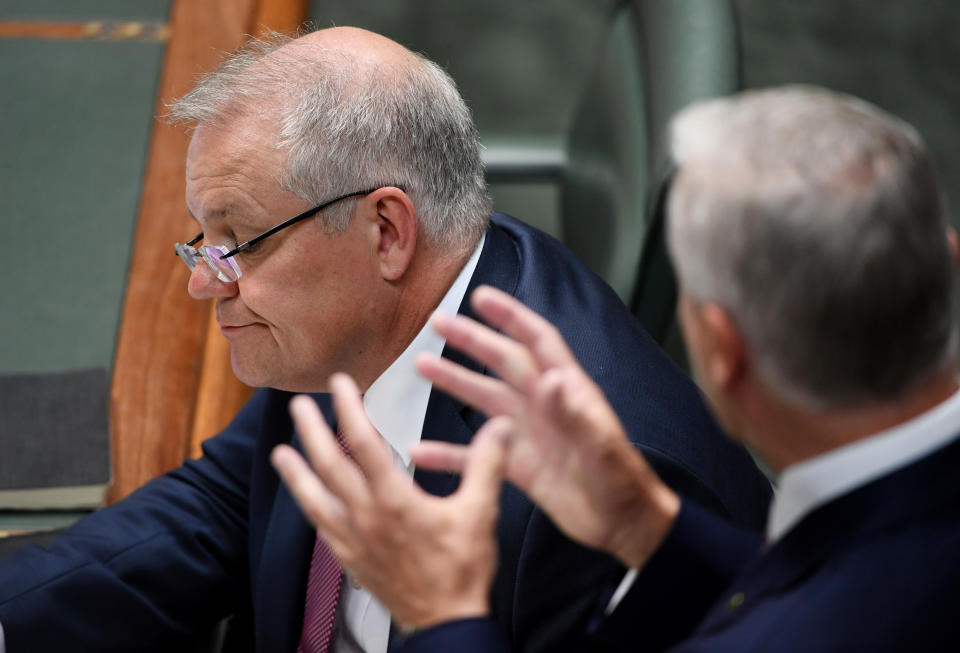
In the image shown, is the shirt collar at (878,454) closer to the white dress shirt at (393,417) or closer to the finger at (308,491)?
the finger at (308,491)

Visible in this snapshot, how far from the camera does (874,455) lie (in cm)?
82

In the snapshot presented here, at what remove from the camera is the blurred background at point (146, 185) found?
66.8 inches

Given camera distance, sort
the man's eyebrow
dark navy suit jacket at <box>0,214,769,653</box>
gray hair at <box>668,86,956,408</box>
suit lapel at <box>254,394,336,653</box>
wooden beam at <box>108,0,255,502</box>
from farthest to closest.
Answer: wooden beam at <box>108,0,255,502</box> < suit lapel at <box>254,394,336,653</box> < the man's eyebrow < dark navy suit jacket at <box>0,214,769,653</box> < gray hair at <box>668,86,956,408</box>

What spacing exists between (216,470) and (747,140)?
101cm

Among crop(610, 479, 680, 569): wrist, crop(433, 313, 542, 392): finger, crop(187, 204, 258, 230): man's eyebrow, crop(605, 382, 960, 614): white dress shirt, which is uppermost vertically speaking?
crop(605, 382, 960, 614): white dress shirt

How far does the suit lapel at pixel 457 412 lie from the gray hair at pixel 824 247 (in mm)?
553

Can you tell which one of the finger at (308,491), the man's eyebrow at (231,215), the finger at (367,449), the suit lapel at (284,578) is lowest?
the suit lapel at (284,578)

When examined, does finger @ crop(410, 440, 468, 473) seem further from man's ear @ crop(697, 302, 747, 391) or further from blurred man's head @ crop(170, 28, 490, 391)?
blurred man's head @ crop(170, 28, 490, 391)

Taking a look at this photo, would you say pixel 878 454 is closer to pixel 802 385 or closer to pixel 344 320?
pixel 802 385

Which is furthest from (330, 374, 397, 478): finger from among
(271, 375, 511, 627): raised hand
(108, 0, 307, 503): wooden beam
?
(108, 0, 307, 503): wooden beam

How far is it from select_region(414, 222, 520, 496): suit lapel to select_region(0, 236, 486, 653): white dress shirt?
0.05 feet

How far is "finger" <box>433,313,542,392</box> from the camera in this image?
0.89 meters

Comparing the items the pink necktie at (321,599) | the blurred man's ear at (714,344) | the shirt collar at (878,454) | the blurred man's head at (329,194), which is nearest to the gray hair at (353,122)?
the blurred man's head at (329,194)

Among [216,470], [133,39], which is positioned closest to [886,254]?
[216,470]
